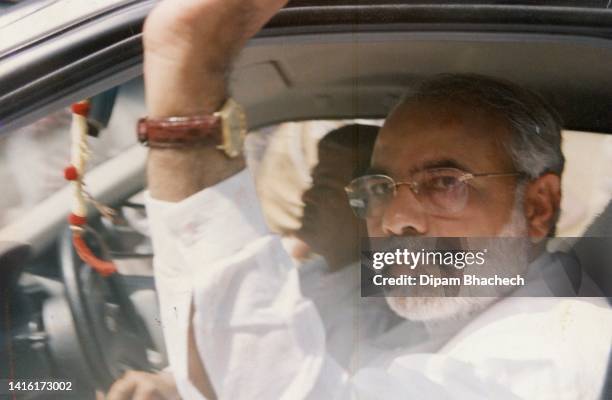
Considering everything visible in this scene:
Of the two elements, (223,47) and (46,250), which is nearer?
(223,47)

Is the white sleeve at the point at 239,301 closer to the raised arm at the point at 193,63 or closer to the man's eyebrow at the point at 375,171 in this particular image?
the raised arm at the point at 193,63

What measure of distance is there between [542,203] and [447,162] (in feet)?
0.98

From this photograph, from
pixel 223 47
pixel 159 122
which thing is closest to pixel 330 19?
pixel 223 47

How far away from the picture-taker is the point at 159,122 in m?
2.59

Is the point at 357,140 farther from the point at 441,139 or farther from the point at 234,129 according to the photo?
the point at 234,129

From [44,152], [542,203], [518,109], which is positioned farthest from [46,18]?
[542,203]

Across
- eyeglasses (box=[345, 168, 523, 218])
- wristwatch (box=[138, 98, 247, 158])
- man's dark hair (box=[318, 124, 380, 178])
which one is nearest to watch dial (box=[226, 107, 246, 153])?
wristwatch (box=[138, 98, 247, 158])

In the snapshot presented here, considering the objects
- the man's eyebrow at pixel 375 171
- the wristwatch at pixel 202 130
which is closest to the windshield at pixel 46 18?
the wristwatch at pixel 202 130

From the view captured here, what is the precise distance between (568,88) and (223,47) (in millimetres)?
990

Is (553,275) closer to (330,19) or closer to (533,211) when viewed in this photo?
(533,211)

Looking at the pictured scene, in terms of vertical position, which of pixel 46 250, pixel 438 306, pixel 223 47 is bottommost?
pixel 438 306

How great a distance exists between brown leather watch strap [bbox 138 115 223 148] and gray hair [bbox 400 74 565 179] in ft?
1.87

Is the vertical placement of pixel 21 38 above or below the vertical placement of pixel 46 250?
above

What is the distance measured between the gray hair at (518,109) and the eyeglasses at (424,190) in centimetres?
7
